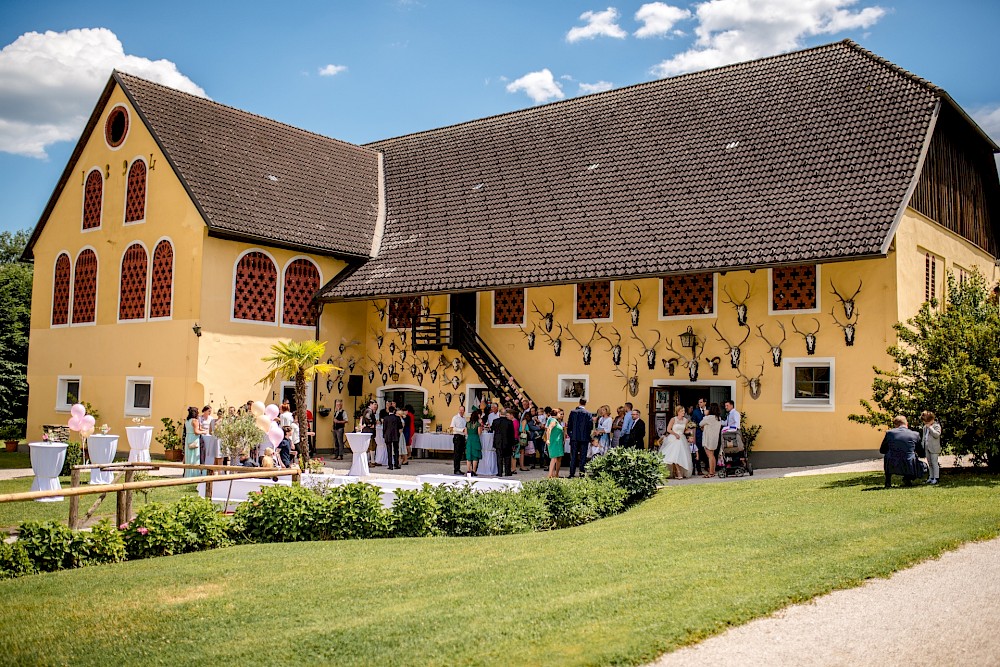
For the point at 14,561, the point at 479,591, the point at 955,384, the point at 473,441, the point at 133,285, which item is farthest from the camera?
the point at 133,285

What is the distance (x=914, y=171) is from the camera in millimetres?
18812

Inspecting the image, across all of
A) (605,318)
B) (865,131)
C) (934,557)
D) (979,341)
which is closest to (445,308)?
(605,318)

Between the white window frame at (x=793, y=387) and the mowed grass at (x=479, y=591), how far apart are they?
7.58 metres

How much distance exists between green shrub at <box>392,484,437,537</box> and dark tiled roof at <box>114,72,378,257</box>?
13017 mm

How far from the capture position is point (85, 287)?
26641 millimetres

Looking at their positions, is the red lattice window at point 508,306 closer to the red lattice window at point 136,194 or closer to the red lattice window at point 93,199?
the red lattice window at point 136,194

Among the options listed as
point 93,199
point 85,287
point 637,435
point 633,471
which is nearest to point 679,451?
point 637,435

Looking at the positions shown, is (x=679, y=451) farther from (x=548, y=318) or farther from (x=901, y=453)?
(x=548, y=318)

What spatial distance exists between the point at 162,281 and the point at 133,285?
143cm

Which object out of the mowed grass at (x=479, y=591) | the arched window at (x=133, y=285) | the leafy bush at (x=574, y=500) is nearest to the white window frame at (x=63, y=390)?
the arched window at (x=133, y=285)

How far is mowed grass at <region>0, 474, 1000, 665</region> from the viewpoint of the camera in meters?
6.54

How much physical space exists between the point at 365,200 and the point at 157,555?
741 inches

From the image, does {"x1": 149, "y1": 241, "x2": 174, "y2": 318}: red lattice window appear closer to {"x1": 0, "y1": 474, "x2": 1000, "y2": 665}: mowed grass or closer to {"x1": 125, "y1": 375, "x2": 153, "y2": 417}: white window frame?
{"x1": 125, "y1": 375, "x2": 153, "y2": 417}: white window frame

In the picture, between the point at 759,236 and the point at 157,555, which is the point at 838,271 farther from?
the point at 157,555
